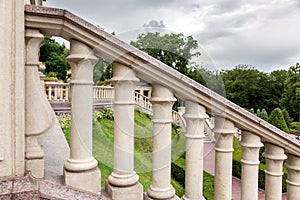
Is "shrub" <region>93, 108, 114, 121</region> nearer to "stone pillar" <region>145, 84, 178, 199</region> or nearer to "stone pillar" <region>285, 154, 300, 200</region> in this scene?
"stone pillar" <region>145, 84, 178, 199</region>

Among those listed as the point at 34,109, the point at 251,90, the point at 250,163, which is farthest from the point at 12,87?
the point at 251,90

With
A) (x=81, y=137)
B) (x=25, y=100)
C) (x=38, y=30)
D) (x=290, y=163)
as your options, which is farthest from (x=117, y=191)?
(x=290, y=163)

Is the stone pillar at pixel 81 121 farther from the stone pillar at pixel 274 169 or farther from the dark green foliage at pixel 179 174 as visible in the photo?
the dark green foliage at pixel 179 174

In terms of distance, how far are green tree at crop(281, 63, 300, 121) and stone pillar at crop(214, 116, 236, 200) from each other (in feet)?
141

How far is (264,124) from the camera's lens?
1.94m

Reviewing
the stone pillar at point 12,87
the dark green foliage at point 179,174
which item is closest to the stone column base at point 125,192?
the stone pillar at point 12,87

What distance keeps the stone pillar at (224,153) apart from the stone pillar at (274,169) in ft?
1.24

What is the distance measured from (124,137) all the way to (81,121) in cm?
28

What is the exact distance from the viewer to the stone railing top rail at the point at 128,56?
1.60 meters

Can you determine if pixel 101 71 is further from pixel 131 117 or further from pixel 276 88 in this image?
pixel 276 88

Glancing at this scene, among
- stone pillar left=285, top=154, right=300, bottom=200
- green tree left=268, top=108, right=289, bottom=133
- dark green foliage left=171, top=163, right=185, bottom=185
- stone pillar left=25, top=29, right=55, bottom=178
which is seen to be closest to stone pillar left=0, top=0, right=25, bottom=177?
stone pillar left=25, top=29, right=55, bottom=178

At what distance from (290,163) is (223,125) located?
0.77 metres

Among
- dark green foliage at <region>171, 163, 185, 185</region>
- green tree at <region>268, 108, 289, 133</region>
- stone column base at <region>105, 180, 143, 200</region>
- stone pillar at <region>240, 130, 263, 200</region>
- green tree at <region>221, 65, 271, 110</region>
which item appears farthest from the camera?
green tree at <region>221, 65, 271, 110</region>

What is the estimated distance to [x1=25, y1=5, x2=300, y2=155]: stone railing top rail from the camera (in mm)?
1604
